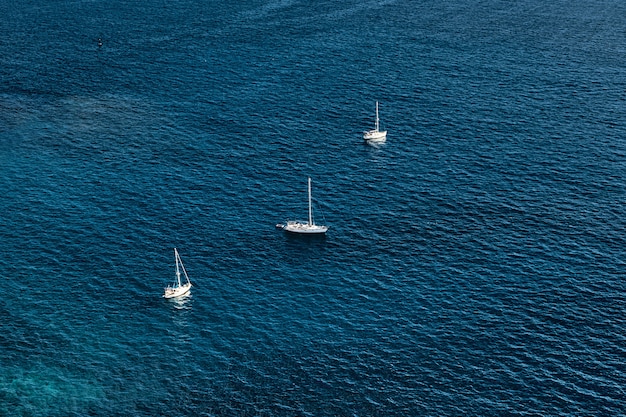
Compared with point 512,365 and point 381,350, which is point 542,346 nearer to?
point 512,365

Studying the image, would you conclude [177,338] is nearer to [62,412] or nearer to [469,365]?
[62,412]

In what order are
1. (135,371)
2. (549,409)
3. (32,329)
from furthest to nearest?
(32,329), (135,371), (549,409)

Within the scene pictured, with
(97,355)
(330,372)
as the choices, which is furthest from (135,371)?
(330,372)

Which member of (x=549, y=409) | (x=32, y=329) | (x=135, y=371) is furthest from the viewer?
(x=32, y=329)

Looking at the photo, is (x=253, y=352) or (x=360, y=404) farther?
(x=253, y=352)

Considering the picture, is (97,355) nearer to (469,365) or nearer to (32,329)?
(32,329)

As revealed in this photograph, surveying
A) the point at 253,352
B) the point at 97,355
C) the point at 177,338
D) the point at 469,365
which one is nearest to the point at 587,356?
the point at 469,365

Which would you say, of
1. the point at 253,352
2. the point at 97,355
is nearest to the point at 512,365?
the point at 253,352

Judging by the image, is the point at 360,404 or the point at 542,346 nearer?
the point at 360,404
